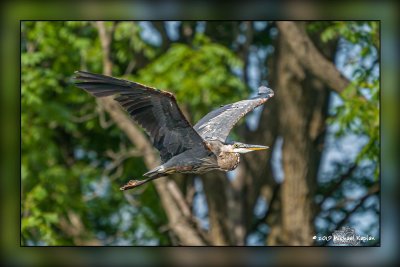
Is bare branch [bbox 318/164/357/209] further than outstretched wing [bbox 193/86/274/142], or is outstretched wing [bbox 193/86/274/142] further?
bare branch [bbox 318/164/357/209]

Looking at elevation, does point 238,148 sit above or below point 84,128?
below

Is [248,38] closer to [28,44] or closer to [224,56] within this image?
[224,56]

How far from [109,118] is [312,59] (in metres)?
5.17

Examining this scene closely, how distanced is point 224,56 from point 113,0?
4478 mm

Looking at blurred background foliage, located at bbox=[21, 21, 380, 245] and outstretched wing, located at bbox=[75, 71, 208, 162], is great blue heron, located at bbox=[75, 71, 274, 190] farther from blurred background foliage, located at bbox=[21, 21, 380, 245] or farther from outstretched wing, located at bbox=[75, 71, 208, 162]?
blurred background foliage, located at bbox=[21, 21, 380, 245]

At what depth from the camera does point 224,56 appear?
20312 mm

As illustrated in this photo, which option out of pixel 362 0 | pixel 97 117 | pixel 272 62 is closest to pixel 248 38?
pixel 272 62

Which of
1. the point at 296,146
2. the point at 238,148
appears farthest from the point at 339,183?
the point at 238,148

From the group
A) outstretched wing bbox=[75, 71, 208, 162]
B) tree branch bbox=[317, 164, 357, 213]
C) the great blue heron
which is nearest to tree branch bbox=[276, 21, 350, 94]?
tree branch bbox=[317, 164, 357, 213]

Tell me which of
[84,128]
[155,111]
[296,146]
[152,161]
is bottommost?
[155,111]

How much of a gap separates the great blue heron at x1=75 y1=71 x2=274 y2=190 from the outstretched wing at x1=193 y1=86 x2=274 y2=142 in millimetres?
45

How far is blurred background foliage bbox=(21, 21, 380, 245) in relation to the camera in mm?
19750

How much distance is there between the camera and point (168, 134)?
1274 cm

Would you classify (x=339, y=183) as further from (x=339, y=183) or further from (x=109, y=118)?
(x=109, y=118)
